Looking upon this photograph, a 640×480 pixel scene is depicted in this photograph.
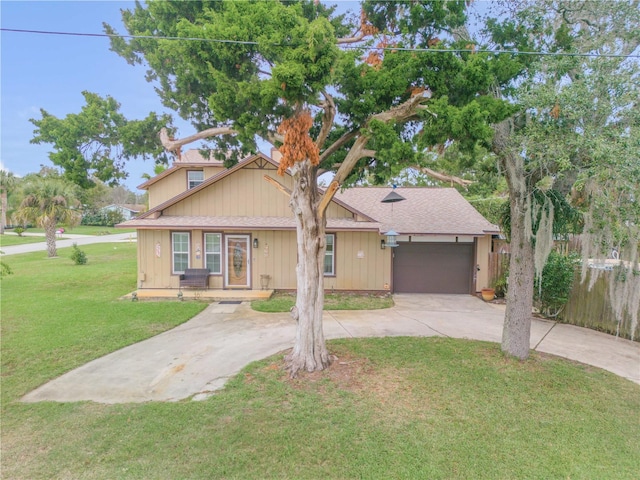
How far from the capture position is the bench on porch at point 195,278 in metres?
11.4

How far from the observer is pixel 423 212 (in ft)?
43.1

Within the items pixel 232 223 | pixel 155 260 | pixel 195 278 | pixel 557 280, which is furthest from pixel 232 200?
pixel 557 280

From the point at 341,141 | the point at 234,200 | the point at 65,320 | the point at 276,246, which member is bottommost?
the point at 65,320

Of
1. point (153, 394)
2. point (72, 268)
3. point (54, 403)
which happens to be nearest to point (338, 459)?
point (153, 394)

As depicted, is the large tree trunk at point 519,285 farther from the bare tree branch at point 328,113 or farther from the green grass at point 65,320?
the green grass at point 65,320

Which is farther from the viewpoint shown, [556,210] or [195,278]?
[195,278]

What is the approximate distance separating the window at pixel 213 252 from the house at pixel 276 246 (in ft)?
0.11

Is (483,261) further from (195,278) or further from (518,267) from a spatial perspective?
(195,278)

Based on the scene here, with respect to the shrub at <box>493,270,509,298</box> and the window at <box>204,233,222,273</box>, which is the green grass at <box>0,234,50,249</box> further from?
the shrub at <box>493,270,509,298</box>

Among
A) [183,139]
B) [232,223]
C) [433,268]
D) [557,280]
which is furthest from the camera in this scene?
[433,268]

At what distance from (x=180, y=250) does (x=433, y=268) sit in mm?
9001

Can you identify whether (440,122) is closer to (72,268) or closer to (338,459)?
(338,459)

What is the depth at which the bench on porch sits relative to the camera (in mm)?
11383

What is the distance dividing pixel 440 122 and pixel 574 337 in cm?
615
